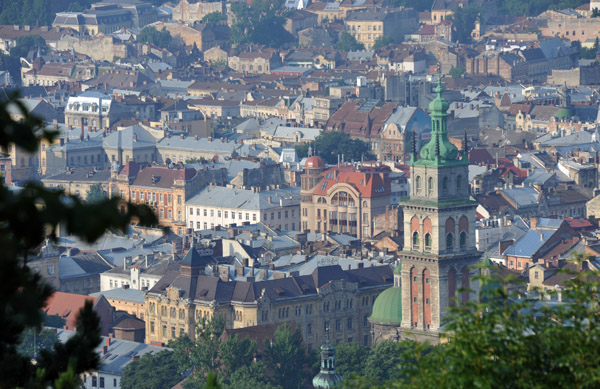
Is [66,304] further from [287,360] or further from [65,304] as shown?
[287,360]

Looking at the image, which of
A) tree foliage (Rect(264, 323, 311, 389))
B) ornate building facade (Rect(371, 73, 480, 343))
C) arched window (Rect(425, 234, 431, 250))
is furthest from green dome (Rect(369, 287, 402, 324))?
tree foliage (Rect(264, 323, 311, 389))

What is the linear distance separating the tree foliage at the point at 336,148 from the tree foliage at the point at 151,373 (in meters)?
70.0

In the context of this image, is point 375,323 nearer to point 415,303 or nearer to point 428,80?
point 415,303

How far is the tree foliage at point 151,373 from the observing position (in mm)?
83250

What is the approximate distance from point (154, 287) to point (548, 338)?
6952 centimetres

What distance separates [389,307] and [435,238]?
17.2 feet

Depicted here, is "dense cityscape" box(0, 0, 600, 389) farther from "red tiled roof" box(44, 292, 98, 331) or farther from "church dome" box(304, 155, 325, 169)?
"church dome" box(304, 155, 325, 169)

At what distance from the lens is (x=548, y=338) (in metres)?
28.4

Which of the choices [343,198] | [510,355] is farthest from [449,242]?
[510,355]

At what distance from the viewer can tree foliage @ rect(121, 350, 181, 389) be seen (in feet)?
273

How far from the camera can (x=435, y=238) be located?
8581cm

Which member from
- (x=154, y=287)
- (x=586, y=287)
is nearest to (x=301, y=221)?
(x=154, y=287)

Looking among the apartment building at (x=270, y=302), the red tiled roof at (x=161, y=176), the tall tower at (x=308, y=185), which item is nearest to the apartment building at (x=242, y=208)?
the tall tower at (x=308, y=185)

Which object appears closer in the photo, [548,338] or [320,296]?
[548,338]
